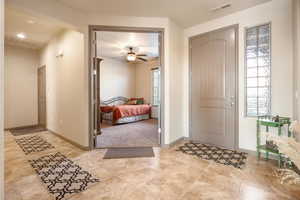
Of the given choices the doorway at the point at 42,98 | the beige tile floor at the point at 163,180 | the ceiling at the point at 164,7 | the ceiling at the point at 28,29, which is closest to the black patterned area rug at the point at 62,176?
the beige tile floor at the point at 163,180

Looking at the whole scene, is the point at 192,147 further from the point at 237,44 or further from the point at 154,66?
the point at 154,66

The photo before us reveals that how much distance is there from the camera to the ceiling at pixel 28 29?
3.34m

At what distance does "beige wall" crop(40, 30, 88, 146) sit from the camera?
3273 mm

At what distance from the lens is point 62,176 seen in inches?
87.0

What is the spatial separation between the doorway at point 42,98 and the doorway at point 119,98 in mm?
1873

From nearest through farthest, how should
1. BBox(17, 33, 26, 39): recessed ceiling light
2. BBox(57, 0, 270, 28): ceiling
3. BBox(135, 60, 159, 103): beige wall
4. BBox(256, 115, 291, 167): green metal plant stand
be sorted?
BBox(256, 115, 291, 167): green metal plant stand
BBox(57, 0, 270, 28): ceiling
BBox(17, 33, 26, 39): recessed ceiling light
BBox(135, 60, 159, 103): beige wall

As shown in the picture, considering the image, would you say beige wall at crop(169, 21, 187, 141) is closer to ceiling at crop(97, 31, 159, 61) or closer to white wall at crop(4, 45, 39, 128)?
ceiling at crop(97, 31, 159, 61)

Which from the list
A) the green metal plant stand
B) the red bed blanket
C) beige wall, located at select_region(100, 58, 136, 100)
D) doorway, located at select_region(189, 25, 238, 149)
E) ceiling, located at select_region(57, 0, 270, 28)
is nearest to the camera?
the green metal plant stand

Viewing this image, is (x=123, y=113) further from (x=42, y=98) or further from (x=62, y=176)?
(x=62, y=176)

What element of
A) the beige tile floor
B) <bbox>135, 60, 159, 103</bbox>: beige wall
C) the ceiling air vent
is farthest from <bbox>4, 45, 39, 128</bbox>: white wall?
the ceiling air vent

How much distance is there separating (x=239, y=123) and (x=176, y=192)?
2.04 m

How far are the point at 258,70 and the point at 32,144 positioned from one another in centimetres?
506

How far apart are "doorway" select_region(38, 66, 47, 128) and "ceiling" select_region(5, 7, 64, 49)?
35.1 inches

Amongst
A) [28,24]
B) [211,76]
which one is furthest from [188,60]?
[28,24]
